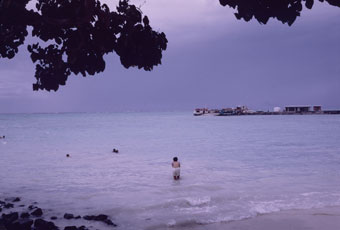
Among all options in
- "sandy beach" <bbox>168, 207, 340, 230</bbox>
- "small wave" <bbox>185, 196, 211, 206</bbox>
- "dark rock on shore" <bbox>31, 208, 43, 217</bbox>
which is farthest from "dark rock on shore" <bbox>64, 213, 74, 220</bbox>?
"small wave" <bbox>185, 196, 211, 206</bbox>

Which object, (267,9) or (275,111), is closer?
(267,9)

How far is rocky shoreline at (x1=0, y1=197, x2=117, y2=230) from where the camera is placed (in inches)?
356

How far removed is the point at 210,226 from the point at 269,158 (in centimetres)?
1782

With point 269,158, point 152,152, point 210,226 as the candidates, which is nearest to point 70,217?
point 210,226

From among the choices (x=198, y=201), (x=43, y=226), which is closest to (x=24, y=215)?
(x=43, y=226)

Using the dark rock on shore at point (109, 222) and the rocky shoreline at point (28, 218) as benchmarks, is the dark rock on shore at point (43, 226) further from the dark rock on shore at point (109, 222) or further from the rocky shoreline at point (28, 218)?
the dark rock on shore at point (109, 222)

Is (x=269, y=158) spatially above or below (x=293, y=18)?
below

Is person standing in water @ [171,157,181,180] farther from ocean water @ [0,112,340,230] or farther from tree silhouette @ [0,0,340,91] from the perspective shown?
tree silhouette @ [0,0,340,91]

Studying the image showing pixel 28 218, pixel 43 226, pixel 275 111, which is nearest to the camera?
pixel 43 226

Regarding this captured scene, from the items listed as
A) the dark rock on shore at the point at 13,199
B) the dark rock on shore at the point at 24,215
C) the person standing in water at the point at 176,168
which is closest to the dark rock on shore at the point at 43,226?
the dark rock on shore at the point at 24,215

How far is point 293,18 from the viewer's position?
16.1 feet

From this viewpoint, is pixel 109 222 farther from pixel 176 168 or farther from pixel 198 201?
pixel 176 168

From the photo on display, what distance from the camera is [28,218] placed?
35.6 ft

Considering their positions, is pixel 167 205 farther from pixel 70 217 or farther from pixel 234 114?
pixel 234 114
